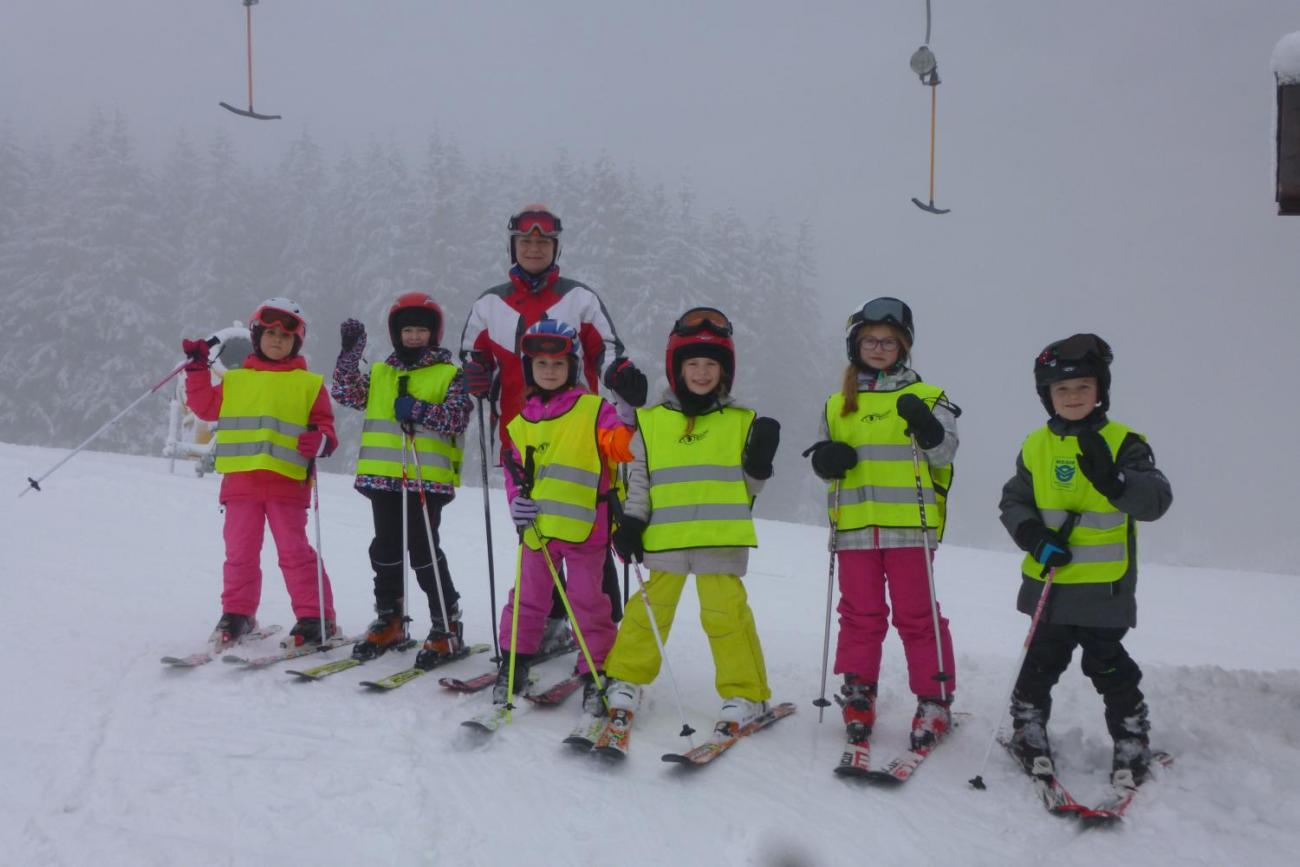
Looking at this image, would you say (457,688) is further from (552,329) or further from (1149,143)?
(1149,143)

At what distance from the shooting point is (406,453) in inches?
215

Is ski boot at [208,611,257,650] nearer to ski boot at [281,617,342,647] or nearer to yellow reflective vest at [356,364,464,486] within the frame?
ski boot at [281,617,342,647]

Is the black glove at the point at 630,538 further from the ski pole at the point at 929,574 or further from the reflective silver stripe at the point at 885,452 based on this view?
the ski pole at the point at 929,574

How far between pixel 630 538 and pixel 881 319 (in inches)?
65.0

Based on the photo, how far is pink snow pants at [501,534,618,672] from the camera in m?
4.77

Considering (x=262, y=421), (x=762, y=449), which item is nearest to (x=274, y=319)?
(x=262, y=421)

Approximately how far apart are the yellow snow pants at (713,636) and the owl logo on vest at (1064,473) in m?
1.51

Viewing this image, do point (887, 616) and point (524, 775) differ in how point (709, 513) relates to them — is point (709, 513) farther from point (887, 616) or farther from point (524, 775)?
point (524, 775)

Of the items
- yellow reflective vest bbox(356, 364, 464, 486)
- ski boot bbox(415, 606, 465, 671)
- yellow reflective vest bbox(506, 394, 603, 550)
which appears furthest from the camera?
yellow reflective vest bbox(356, 364, 464, 486)

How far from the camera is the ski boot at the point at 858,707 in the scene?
14.1 feet

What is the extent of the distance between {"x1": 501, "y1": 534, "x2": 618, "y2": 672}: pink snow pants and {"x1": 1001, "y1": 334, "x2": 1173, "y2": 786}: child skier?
6.70ft

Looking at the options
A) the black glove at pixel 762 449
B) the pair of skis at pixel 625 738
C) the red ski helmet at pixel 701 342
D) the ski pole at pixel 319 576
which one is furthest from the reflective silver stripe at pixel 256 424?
the black glove at pixel 762 449

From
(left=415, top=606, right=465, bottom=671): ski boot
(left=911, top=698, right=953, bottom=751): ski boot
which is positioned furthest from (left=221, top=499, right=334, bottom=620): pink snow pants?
(left=911, top=698, right=953, bottom=751): ski boot

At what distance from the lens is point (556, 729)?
4305 mm
